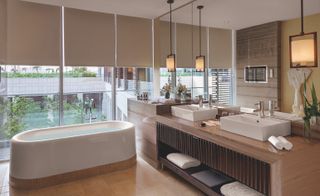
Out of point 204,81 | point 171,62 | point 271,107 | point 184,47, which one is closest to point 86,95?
point 171,62

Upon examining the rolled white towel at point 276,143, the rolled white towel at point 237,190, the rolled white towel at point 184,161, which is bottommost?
the rolled white towel at point 237,190

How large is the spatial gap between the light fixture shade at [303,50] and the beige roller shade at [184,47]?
1882mm

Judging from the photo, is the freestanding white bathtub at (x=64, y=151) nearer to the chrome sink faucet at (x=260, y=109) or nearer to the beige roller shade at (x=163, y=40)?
the beige roller shade at (x=163, y=40)

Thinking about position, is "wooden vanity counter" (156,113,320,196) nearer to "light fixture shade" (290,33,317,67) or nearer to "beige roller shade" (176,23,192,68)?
"light fixture shade" (290,33,317,67)

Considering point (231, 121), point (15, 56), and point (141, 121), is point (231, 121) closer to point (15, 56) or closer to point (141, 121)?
point (141, 121)

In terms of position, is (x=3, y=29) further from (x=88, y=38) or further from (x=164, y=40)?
(x=164, y=40)

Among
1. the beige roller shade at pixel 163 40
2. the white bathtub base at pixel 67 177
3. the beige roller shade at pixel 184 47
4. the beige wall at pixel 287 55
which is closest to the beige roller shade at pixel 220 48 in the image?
the beige roller shade at pixel 184 47

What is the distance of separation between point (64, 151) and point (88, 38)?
2.26m

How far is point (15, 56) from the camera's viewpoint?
3.83 meters

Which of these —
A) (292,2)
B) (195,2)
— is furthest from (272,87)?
(195,2)

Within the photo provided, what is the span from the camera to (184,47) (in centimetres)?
400

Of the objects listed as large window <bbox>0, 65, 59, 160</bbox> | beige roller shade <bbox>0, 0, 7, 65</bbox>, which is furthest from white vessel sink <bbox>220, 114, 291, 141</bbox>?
beige roller shade <bbox>0, 0, 7, 65</bbox>

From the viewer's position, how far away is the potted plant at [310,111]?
1.96 m

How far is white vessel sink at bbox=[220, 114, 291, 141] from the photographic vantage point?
2.08 metres
